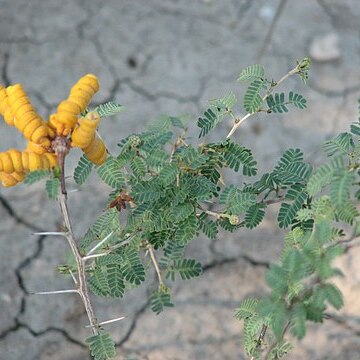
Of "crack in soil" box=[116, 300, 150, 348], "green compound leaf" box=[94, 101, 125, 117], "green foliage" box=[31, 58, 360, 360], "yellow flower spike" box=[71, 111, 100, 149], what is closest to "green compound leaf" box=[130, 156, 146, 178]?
"green foliage" box=[31, 58, 360, 360]

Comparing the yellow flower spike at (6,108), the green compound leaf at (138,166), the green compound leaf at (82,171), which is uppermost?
the yellow flower spike at (6,108)

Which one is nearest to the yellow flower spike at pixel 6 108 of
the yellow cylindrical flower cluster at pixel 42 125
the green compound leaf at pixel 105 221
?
the yellow cylindrical flower cluster at pixel 42 125

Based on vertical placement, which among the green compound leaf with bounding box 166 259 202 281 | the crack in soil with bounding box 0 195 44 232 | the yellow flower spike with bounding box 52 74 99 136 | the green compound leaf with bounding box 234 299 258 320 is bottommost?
the crack in soil with bounding box 0 195 44 232

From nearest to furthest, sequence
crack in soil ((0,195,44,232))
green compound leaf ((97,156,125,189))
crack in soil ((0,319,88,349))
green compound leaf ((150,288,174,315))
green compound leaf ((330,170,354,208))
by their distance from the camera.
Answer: green compound leaf ((330,170,354,208)) → green compound leaf ((97,156,125,189)) → green compound leaf ((150,288,174,315)) → crack in soil ((0,319,88,349)) → crack in soil ((0,195,44,232))

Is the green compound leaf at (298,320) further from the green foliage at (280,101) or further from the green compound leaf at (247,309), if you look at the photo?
the green foliage at (280,101)

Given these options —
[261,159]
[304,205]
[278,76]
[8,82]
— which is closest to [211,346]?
[261,159]

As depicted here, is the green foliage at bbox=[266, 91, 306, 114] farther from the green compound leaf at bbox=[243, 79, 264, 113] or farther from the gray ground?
the gray ground

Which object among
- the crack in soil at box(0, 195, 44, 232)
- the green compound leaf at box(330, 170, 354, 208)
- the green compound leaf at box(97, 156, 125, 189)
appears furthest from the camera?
the crack in soil at box(0, 195, 44, 232)

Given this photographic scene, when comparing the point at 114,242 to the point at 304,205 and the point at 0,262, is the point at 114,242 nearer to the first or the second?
the point at 304,205
